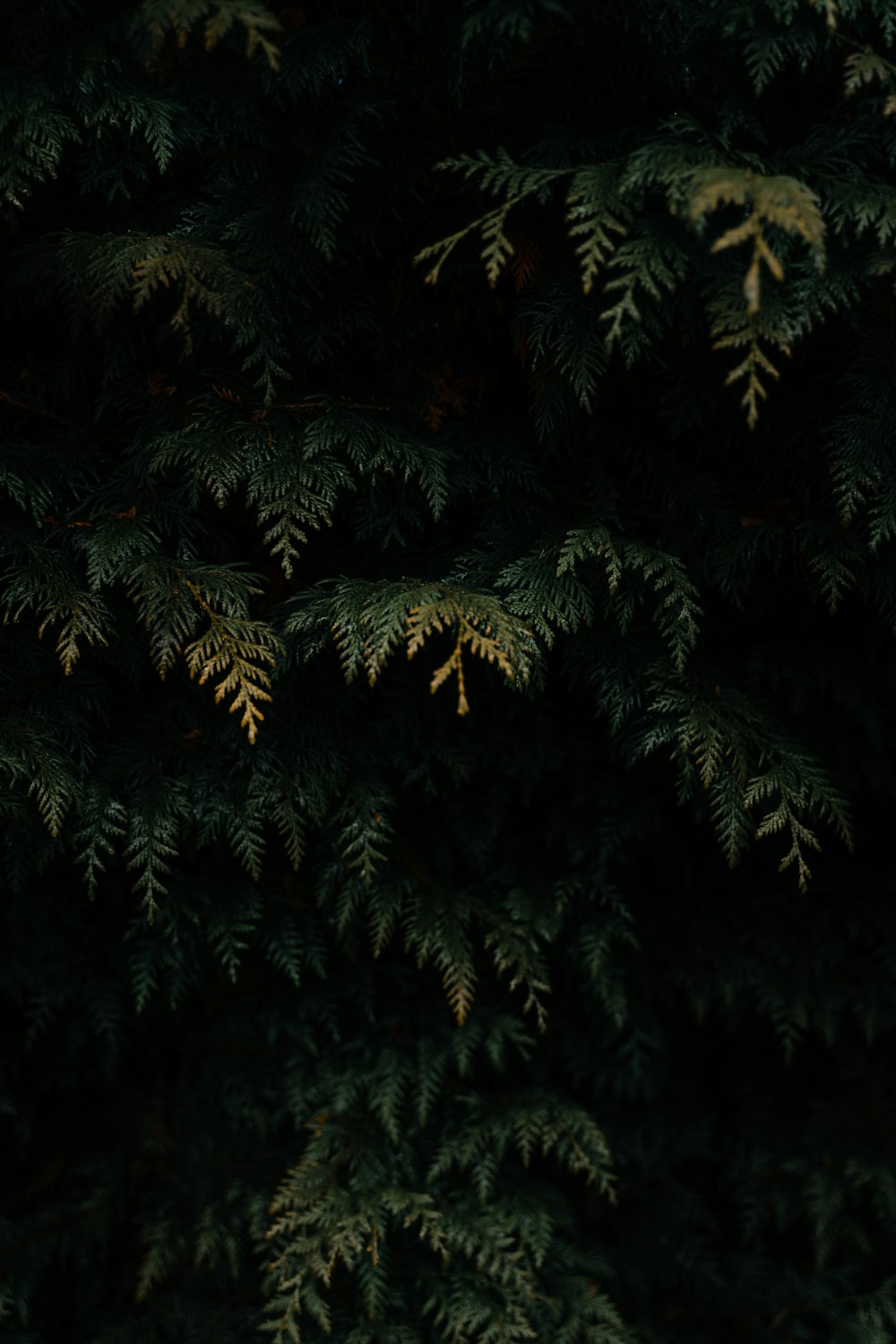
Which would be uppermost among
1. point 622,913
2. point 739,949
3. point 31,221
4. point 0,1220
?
point 31,221

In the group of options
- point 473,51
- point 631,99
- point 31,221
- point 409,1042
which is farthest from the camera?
point 409,1042

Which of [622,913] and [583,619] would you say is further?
[622,913]

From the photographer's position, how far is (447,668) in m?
1.78

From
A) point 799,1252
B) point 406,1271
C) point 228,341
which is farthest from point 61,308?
point 799,1252

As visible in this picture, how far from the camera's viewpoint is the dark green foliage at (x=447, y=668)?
6.32ft

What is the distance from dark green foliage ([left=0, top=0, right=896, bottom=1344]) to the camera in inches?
75.8

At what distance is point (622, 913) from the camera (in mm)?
2520

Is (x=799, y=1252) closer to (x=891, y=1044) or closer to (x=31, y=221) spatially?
(x=891, y=1044)

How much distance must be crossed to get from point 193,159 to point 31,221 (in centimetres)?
43

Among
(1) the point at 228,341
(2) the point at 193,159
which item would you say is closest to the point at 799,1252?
(1) the point at 228,341

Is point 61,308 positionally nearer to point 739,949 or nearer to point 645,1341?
point 739,949

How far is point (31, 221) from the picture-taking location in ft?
7.47

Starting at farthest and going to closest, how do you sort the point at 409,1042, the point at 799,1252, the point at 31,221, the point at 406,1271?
the point at 799,1252 < the point at 409,1042 < the point at 406,1271 < the point at 31,221

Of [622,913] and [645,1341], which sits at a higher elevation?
[622,913]
